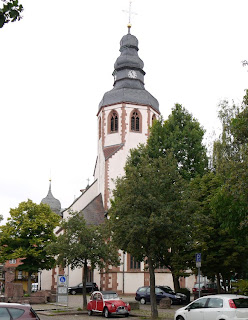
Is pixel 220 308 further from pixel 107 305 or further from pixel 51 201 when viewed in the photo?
pixel 51 201

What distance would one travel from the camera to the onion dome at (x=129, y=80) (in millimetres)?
51719

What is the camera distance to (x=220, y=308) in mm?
15617

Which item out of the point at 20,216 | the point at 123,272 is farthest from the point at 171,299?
the point at 20,216

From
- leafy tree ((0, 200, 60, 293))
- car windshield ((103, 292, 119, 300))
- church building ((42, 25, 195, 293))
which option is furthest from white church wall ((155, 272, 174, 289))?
car windshield ((103, 292, 119, 300))

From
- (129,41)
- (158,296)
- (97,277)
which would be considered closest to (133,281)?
(97,277)

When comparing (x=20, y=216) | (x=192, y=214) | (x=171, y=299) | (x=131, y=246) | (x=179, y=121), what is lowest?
(x=171, y=299)

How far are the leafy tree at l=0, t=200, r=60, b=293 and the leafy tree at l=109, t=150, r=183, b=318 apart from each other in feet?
73.1

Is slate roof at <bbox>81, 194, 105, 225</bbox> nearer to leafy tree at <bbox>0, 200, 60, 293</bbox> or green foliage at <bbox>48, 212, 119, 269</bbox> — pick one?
leafy tree at <bbox>0, 200, 60, 293</bbox>

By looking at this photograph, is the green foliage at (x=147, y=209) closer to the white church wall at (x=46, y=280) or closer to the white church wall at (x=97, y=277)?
the white church wall at (x=97, y=277)

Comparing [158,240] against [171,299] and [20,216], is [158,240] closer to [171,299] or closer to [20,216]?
[171,299]

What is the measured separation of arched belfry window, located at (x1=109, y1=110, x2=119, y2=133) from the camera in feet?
169

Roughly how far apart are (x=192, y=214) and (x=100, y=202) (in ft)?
94.4

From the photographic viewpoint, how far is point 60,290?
29516 mm

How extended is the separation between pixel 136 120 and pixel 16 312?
41.1m
